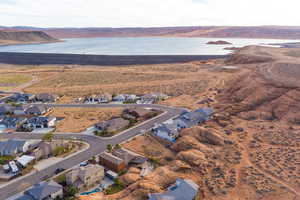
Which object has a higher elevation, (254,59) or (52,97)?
(254,59)

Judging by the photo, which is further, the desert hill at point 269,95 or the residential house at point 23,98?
the residential house at point 23,98

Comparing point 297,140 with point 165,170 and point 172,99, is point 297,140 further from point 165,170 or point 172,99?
point 172,99

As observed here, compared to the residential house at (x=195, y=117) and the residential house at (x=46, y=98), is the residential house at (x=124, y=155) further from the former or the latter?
the residential house at (x=46, y=98)

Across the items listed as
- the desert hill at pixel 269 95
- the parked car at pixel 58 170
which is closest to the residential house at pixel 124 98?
the desert hill at pixel 269 95

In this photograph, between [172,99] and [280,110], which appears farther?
[172,99]

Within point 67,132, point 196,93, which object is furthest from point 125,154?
point 196,93

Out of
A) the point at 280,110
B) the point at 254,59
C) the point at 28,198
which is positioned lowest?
the point at 28,198
